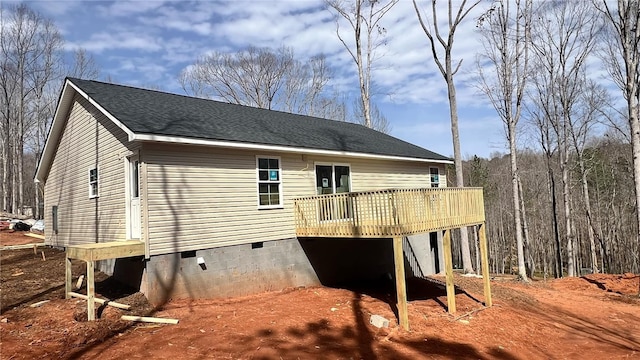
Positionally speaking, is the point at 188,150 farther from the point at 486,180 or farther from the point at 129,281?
the point at 486,180

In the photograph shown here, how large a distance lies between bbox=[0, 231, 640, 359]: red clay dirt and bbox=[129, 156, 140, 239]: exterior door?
1.39 metres

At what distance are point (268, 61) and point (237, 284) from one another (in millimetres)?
24463

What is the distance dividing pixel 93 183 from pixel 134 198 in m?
2.70

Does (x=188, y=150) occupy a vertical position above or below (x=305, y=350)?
above

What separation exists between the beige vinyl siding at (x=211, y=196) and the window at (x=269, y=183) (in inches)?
5.7

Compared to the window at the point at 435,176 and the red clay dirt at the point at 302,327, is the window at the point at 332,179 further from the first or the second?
the window at the point at 435,176

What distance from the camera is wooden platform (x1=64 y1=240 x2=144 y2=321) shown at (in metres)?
6.89

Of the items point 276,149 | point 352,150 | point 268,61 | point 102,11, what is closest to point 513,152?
point 352,150

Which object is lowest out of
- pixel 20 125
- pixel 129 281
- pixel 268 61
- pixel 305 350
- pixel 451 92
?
pixel 305 350

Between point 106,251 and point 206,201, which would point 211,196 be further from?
point 106,251

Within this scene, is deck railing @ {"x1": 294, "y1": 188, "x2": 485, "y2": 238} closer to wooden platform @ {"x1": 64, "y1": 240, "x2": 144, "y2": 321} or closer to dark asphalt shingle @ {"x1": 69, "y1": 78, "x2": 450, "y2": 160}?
dark asphalt shingle @ {"x1": 69, "y1": 78, "x2": 450, "y2": 160}

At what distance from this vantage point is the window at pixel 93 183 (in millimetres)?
10298

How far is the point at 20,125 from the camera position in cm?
2686

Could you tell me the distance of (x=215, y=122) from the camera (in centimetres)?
1043
